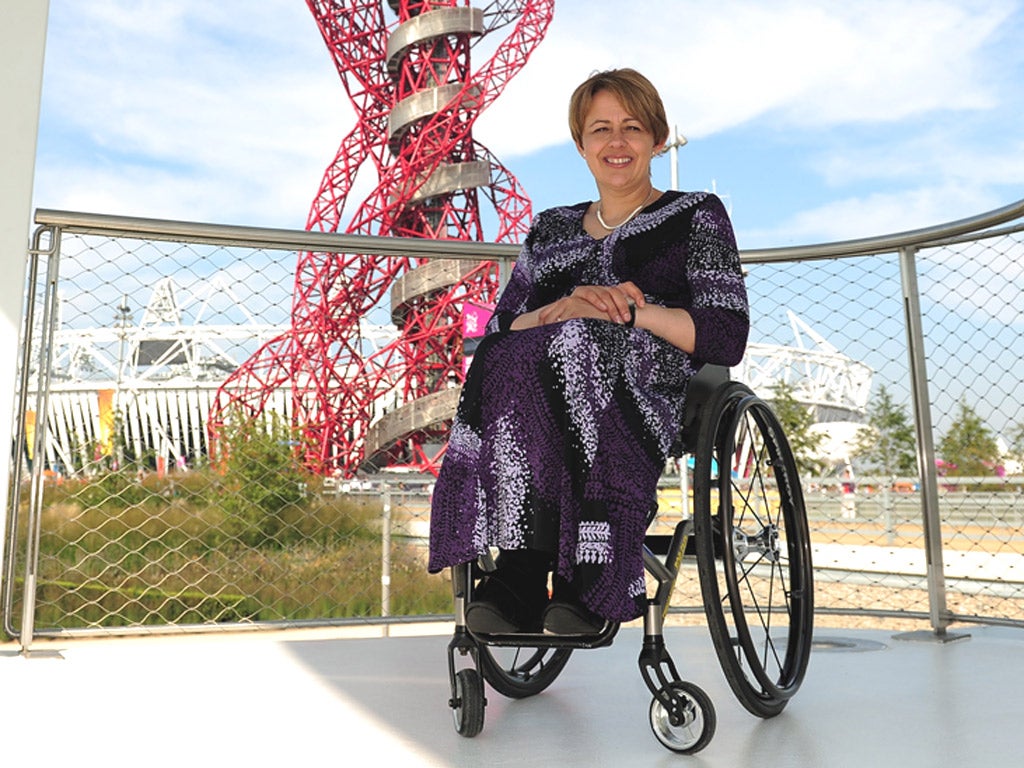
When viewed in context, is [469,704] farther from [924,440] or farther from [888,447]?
[888,447]

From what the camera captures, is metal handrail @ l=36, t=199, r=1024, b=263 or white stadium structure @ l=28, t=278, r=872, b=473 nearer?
metal handrail @ l=36, t=199, r=1024, b=263

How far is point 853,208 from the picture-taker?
78.5 ft

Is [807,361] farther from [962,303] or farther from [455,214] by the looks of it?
[962,303]

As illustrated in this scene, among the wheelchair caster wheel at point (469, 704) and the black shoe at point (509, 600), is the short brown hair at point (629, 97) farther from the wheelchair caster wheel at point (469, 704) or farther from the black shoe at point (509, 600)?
the wheelchair caster wheel at point (469, 704)

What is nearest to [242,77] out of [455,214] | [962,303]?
[455,214]

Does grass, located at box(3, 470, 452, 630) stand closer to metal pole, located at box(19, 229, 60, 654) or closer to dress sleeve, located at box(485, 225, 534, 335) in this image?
metal pole, located at box(19, 229, 60, 654)

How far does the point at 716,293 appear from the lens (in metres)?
0.94

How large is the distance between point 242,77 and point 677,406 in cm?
2205

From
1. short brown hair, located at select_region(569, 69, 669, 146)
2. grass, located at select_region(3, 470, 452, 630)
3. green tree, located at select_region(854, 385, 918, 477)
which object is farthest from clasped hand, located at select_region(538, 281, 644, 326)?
grass, located at select_region(3, 470, 452, 630)

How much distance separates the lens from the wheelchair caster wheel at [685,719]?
32.1 inches

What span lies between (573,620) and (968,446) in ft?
10.4

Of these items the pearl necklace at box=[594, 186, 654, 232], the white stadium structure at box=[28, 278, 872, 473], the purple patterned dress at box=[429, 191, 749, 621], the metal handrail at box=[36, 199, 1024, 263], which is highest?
the white stadium structure at box=[28, 278, 872, 473]

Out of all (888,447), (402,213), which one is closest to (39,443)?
(888,447)

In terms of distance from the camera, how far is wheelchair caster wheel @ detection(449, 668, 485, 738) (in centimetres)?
89
